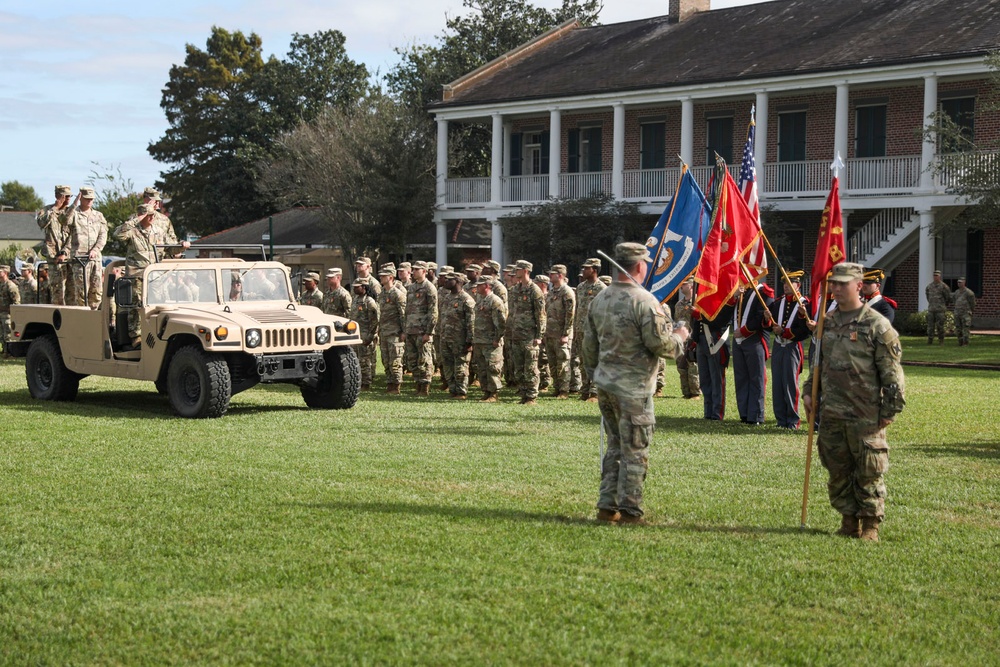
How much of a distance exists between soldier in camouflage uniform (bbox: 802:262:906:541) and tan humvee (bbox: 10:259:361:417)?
807 cm

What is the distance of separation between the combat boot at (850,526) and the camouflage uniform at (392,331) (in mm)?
11194

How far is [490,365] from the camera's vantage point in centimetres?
1800

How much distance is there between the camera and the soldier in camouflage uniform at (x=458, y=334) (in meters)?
18.5

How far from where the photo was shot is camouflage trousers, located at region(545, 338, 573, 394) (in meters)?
18.3

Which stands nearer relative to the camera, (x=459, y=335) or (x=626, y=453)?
(x=626, y=453)

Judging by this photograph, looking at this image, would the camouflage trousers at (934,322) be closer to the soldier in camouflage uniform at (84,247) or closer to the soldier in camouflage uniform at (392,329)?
the soldier in camouflage uniform at (392,329)

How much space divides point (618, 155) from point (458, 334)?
69.3 feet

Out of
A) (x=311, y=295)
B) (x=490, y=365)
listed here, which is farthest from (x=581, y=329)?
(x=311, y=295)

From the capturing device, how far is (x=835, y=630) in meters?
6.44

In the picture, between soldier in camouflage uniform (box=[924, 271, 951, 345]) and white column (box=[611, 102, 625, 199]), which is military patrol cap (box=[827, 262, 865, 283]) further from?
white column (box=[611, 102, 625, 199])

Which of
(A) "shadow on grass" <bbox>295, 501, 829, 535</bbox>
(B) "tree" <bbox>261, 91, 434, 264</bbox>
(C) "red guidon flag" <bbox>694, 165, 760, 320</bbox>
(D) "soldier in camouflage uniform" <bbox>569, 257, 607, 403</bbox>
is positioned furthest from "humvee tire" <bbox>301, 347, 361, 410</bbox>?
(B) "tree" <bbox>261, 91, 434, 264</bbox>

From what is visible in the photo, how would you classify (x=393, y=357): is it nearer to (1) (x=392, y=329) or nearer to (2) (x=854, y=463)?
(1) (x=392, y=329)

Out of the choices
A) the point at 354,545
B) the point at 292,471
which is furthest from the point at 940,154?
the point at 354,545

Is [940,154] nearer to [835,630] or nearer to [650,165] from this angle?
[650,165]
